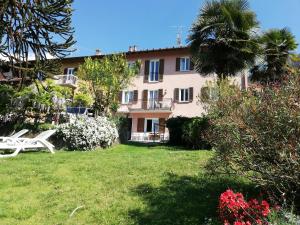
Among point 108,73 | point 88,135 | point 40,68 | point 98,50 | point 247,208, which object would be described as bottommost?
point 247,208

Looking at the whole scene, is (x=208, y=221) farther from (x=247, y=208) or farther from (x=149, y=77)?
(x=149, y=77)

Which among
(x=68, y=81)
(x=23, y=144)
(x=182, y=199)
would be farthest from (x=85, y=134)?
(x=68, y=81)

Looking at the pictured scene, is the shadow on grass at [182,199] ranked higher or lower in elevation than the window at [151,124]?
lower

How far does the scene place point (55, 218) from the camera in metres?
6.82

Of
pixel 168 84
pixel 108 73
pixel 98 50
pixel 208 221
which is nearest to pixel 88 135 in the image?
pixel 108 73

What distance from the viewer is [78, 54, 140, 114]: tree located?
24312 millimetres

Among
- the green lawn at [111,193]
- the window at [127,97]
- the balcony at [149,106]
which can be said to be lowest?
the green lawn at [111,193]

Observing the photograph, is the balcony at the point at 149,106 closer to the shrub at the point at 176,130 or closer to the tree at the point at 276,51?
the tree at the point at 276,51

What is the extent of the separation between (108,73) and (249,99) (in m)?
18.8

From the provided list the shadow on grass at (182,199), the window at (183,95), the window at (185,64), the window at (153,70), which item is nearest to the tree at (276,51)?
the window at (183,95)

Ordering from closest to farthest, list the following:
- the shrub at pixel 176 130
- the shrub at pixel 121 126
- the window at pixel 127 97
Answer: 1. the shrub at pixel 176 130
2. the shrub at pixel 121 126
3. the window at pixel 127 97

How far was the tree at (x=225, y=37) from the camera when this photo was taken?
66.7 feet

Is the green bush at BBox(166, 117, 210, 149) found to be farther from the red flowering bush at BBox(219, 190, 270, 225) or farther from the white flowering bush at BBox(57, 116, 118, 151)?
the red flowering bush at BBox(219, 190, 270, 225)

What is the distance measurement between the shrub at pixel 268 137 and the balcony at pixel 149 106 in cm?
2928
